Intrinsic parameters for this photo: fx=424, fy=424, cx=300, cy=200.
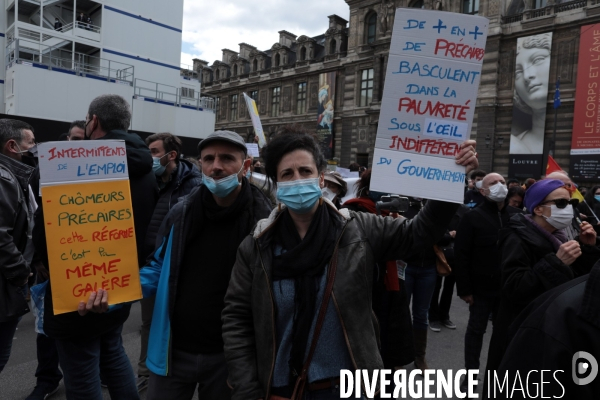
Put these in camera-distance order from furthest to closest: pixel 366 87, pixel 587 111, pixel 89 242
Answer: pixel 366 87, pixel 587 111, pixel 89 242

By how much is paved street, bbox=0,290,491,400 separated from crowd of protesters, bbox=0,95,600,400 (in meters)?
0.37

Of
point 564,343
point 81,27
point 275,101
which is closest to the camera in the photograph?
point 564,343

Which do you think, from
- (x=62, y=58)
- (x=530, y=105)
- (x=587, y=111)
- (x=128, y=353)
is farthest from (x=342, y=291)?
(x=530, y=105)

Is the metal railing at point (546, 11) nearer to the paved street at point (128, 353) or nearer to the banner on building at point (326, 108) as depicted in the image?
the banner on building at point (326, 108)

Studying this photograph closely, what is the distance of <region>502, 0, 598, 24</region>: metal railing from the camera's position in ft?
70.9

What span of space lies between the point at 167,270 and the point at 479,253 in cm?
306

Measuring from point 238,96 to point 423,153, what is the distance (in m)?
42.5

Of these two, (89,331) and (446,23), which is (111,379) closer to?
(89,331)

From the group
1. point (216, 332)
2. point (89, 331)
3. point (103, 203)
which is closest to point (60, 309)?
point (89, 331)

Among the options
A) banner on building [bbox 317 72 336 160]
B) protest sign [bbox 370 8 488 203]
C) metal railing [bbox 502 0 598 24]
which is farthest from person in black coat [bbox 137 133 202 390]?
banner on building [bbox 317 72 336 160]

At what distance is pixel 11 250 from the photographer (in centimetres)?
273

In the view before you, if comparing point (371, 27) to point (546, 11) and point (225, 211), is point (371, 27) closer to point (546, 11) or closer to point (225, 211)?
point (546, 11)

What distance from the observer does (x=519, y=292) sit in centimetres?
268

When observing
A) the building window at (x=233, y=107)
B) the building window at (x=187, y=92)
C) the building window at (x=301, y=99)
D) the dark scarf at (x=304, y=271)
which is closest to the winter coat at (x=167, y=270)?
the dark scarf at (x=304, y=271)
